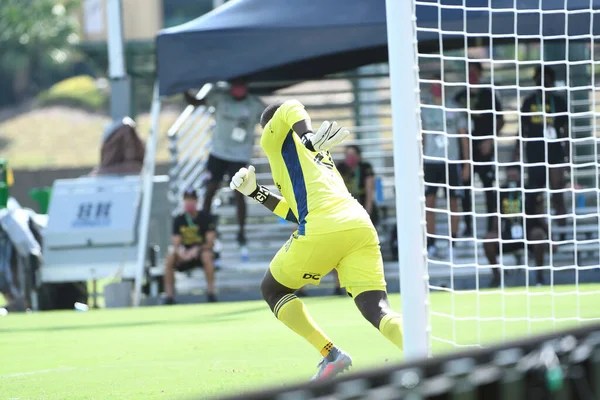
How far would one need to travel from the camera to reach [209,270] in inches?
521

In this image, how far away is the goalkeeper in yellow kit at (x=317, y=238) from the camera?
6.37m

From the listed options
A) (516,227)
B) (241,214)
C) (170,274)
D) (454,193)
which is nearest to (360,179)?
(454,193)

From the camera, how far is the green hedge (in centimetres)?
5350

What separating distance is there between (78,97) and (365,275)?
160 ft

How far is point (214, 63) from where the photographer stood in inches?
498

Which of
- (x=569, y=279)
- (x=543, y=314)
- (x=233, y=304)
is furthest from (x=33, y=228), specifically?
(x=543, y=314)

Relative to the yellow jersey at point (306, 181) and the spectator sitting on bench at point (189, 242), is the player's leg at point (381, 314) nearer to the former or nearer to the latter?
the yellow jersey at point (306, 181)

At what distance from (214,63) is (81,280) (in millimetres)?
3653

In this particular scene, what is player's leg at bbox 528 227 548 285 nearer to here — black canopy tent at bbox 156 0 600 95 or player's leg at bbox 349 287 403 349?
black canopy tent at bbox 156 0 600 95

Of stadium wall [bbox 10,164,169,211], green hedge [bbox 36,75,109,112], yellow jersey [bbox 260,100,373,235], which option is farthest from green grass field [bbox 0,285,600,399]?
green hedge [bbox 36,75,109,112]

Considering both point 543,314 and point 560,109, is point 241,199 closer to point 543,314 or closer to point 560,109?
point 560,109

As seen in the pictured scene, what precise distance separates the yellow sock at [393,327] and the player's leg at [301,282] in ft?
1.36

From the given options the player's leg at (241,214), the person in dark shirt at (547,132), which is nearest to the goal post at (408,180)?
the person in dark shirt at (547,132)

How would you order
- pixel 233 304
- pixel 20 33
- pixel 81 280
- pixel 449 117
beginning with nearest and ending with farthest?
1. pixel 233 304
2. pixel 449 117
3. pixel 81 280
4. pixel 20 33
